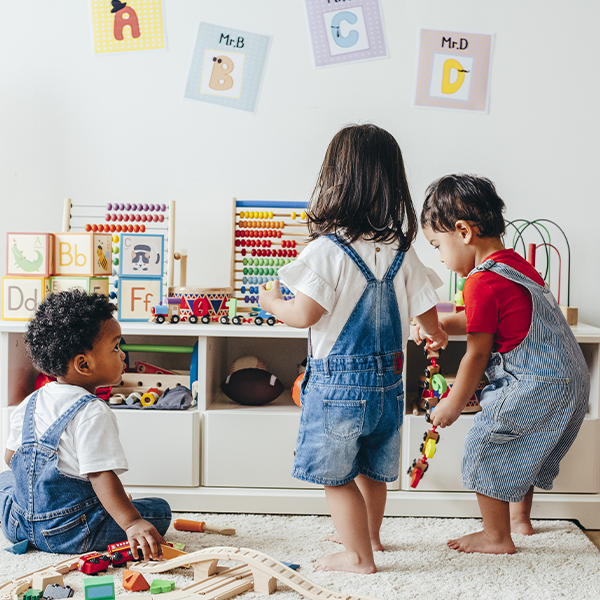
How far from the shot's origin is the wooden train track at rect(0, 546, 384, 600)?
103 cm

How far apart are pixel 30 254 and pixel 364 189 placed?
956mm

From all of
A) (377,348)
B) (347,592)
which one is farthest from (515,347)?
(347,592)

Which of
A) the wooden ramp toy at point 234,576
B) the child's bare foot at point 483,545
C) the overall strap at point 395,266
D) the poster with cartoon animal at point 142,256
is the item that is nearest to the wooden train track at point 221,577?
the wooden ramp toy at point 234,576

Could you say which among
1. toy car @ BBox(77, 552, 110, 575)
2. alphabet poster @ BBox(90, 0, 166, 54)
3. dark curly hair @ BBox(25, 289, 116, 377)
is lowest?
toy car @ BBox(77, 552, 110, 575)

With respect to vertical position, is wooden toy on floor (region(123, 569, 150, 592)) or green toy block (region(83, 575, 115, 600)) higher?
green toy block (region(83, 575, 115, 600))

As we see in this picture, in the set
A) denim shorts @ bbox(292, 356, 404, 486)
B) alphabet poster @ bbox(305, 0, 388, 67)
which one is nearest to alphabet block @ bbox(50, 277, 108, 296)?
denim shorts @ bbox(292, 356, 404, 486)

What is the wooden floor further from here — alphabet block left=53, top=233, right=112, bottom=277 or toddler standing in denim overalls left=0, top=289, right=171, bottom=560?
alphabet block left=53, top=233, right=112, bottom=277

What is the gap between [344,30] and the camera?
184 centimetres

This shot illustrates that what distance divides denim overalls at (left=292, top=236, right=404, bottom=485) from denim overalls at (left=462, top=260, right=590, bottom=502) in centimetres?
25

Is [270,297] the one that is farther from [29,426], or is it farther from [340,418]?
[29,426]

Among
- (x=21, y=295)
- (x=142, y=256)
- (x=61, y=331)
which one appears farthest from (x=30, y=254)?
(x=61, y=331)

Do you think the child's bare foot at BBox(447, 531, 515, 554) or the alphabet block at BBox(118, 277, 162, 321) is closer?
the child's bare foot at BBox(447, 531, 515, 554)

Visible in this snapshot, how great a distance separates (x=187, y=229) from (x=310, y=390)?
0.89 metres

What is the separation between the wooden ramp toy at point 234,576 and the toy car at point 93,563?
0.06 m
